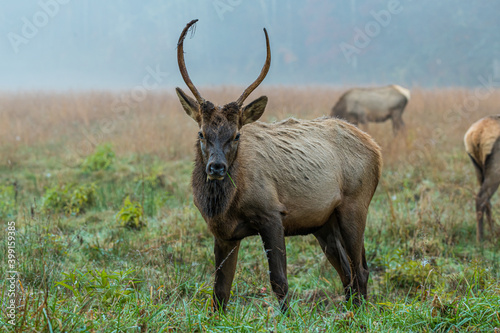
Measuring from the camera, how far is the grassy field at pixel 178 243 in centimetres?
375

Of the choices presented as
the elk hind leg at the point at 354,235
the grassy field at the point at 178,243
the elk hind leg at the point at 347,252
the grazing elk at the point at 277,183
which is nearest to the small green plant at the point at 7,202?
the grassy field at the point at 178,243

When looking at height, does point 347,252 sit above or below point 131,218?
below

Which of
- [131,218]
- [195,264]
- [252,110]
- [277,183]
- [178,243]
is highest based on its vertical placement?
[252,110]

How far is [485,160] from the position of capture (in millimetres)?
7691

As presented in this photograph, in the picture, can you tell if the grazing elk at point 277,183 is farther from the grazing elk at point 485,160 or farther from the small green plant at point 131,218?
the grazing elk at point 485,160

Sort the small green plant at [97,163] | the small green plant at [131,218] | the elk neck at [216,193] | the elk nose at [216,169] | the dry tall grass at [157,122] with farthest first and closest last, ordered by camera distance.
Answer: the dry tall grass at [157,122], the small green plant at [97,163], the small green plant at [131,218], the elk neck at [216,193], the elk nose at [216,169]

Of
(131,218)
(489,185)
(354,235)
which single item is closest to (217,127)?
(354,235)

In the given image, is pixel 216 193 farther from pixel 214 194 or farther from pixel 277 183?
pixel 277 183

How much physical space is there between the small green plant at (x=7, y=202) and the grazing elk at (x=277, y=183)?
3954 mm

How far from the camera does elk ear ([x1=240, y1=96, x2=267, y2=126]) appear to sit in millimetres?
4586

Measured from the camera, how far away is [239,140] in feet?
14.8

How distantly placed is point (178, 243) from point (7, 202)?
305 cm

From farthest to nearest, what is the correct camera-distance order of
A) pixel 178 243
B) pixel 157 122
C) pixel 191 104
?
pixel 157 122 → pixel 178 243 → pixel 191 104

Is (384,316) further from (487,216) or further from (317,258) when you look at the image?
(487,216)
